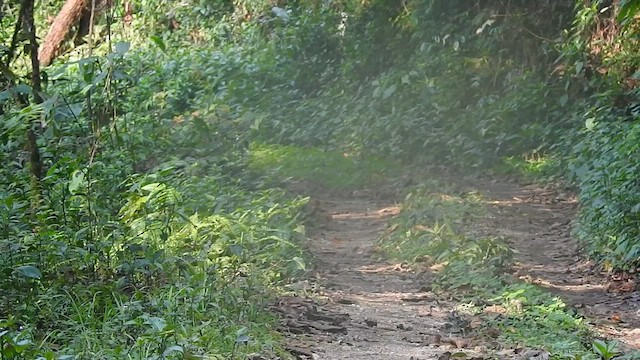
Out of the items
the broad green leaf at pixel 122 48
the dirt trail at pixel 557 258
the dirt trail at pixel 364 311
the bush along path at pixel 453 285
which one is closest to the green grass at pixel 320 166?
the bush along path at pixel 453 285

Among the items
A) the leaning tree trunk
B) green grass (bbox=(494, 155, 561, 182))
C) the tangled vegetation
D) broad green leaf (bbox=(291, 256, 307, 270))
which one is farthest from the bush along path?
the leaning tree trunk

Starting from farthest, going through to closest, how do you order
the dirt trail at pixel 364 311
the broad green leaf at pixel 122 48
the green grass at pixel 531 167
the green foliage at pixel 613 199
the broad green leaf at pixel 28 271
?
the green grass at pixel 531 167, the green foliage at pixel 613 199, the dirt trail at pixel 364 311, the broad green leaf at pixel 122 48, the broad green leaf at pixel 28 271

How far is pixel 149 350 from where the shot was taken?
412 cm

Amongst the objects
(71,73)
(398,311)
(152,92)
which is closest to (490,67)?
(152,92)

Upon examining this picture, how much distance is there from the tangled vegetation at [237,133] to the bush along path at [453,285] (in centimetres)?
27

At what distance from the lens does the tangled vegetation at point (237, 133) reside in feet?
16.7

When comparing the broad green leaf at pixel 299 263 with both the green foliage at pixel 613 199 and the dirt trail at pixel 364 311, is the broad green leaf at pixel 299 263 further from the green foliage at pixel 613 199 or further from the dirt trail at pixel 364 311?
the green foliage at pixel 613 199

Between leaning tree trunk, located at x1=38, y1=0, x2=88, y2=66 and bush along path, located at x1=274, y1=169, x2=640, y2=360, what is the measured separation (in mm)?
9177

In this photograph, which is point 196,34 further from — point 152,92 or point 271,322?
point 271,322

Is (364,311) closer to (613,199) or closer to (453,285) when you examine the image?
(453,285)

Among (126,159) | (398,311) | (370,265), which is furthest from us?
(126,159)

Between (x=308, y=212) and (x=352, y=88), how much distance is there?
6.08 metres

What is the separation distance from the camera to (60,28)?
17.8 meters

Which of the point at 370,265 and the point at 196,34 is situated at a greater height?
the point at 196,34
